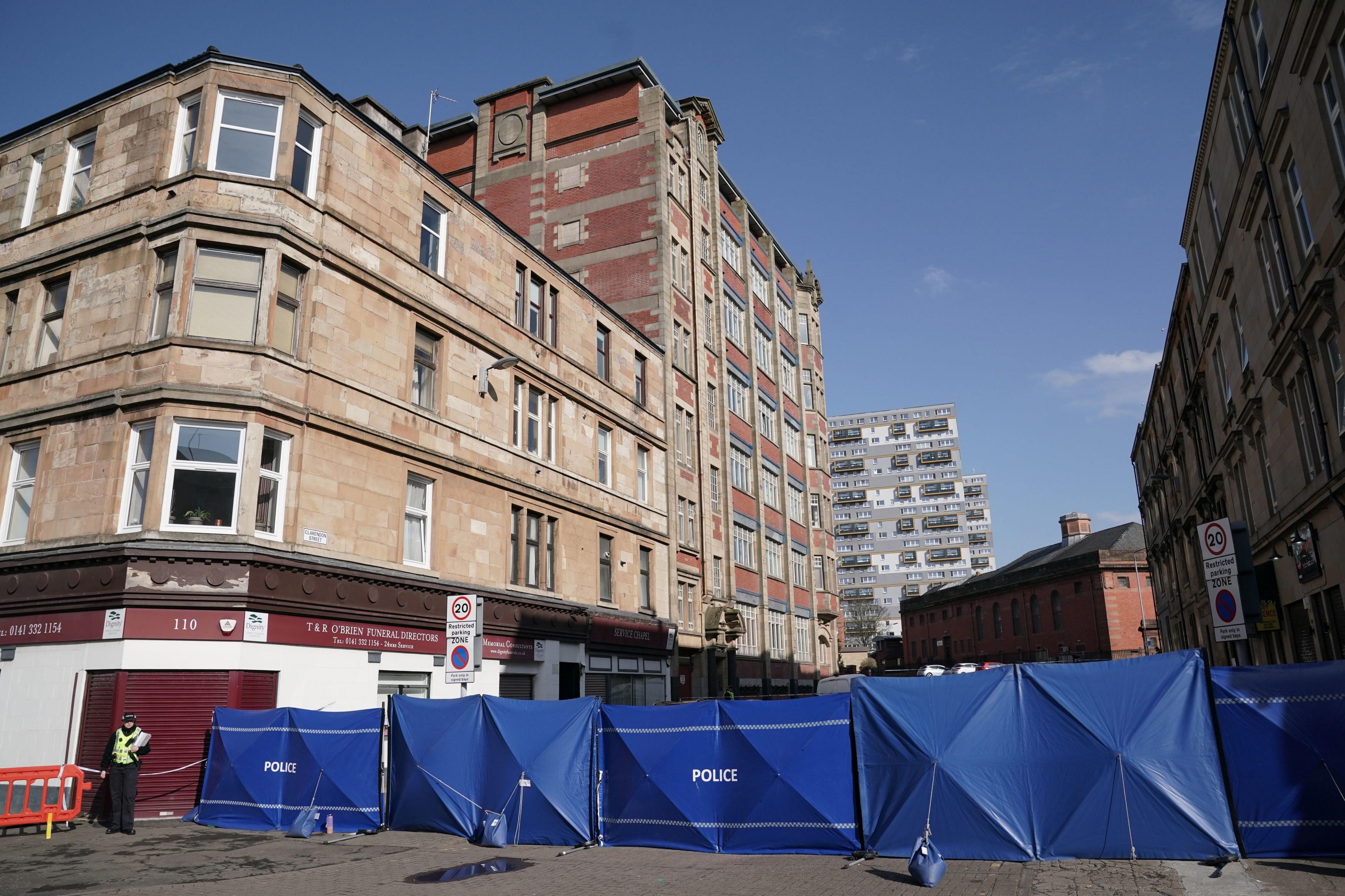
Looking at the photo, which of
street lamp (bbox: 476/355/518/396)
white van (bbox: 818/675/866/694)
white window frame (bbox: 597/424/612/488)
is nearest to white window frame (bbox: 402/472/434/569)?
street lamp (bbox: 476/355/518/396)

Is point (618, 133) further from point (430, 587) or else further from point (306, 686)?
point (306, 686)

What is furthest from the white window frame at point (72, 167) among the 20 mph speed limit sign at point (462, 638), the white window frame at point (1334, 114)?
the white window frame at point (1334, 114)

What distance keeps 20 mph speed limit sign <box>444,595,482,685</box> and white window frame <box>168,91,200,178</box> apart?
10609 mm

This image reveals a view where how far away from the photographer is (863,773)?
38.6ft

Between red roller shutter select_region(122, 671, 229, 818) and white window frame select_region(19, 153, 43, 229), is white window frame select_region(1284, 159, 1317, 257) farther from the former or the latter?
white window frame select_region(19, 153, 43, 229)

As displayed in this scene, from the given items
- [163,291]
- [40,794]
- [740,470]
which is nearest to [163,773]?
[40,794]

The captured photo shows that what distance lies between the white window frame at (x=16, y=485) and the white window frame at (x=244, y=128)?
645 cm

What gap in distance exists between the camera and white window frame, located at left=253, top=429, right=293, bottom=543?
55.2 feet

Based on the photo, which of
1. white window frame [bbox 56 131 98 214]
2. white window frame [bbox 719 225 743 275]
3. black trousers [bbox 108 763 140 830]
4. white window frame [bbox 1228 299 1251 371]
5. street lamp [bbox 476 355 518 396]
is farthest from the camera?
white window frame [bbox 719 225 743 275]

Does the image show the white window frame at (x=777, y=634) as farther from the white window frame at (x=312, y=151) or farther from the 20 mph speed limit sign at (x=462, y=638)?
the 20 mph speed limit sign at (x=462, y=638)

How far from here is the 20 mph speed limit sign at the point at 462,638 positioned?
546 inches

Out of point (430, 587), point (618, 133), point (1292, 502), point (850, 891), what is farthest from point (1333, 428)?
point (618, 133)

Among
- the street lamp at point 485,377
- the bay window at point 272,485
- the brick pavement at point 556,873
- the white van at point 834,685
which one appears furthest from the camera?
the white van at point 834,685

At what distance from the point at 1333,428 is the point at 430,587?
18290mm
